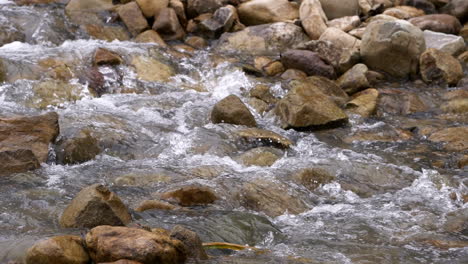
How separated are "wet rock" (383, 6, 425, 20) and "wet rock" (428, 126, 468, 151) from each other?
15.7 ft

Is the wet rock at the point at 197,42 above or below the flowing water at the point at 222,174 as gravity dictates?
below

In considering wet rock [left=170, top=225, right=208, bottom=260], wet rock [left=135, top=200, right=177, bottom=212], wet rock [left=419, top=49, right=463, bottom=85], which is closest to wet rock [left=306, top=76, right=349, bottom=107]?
wet rock [left=419, top=49, right=463, bottom=85]

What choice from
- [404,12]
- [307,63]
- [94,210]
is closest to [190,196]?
[94,210]

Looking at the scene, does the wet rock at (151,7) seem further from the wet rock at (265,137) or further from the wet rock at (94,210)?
the wet rock at (94,210)

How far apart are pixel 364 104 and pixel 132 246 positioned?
5541 millimetres

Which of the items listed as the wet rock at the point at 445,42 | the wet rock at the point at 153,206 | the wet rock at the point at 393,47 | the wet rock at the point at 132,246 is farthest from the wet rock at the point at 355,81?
the wet rock at the point at 132,246

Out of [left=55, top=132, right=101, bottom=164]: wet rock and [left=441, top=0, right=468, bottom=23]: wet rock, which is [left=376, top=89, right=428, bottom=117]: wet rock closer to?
[left=441, top=0, right=468, bottom=23]: wet rock

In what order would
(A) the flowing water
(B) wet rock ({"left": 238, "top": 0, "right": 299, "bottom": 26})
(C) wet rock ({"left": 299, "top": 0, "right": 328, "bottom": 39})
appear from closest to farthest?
(A) the flowing water, (C) wet rock ({"left": 299, "top": 0, "right": 328, "bottom": 39}), (B) wet rock ({"left": 238, "top": 0, "right": 299, "bottom": 26})

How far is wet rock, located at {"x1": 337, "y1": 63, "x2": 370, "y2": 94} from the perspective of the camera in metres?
9.16

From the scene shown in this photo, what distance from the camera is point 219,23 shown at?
447 inches

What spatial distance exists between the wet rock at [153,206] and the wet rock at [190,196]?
0.21 metres

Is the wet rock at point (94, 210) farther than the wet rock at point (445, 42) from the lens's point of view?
No

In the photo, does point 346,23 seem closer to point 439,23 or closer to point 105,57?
point 439,23

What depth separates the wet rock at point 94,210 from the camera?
417 cm
